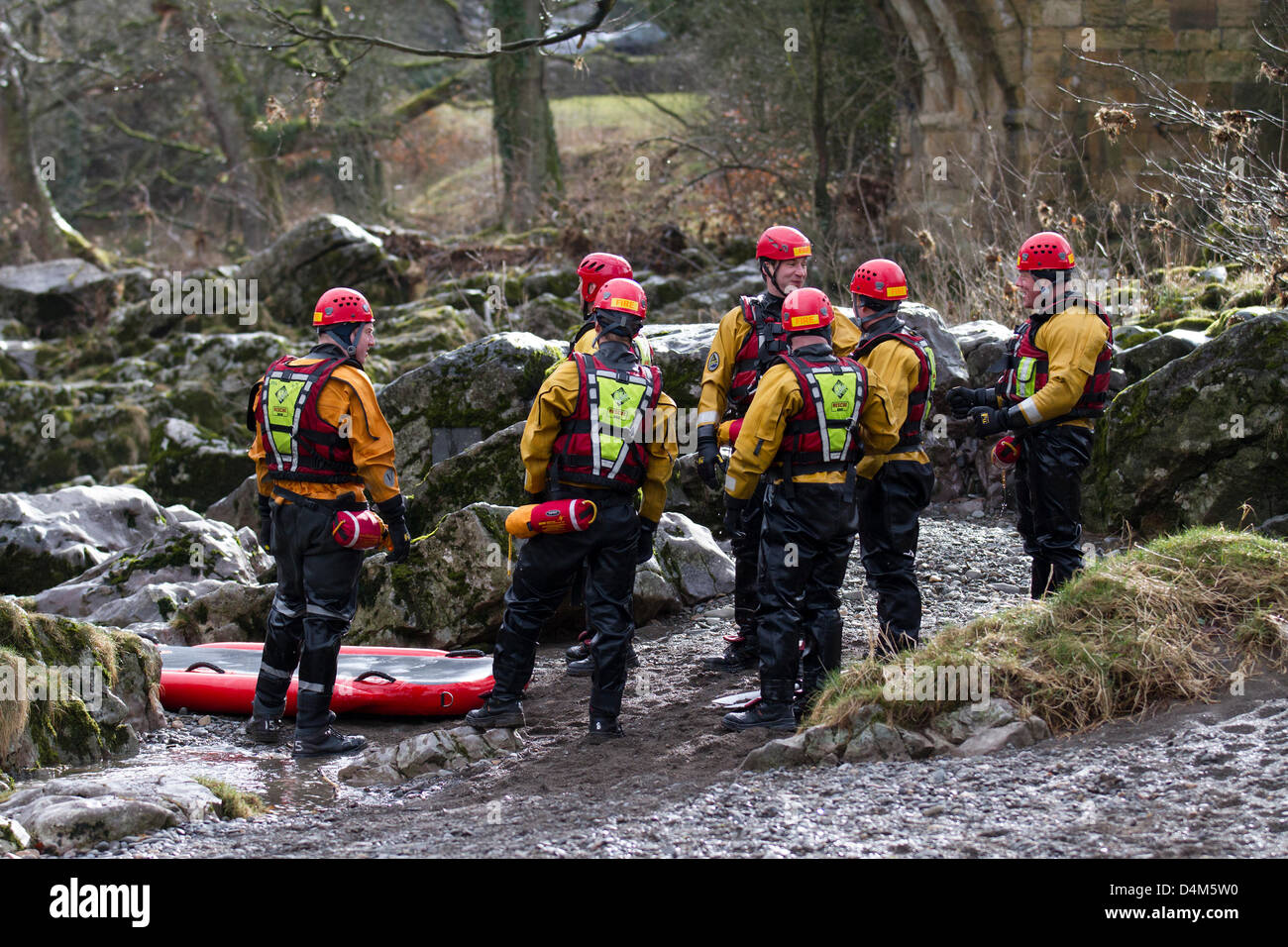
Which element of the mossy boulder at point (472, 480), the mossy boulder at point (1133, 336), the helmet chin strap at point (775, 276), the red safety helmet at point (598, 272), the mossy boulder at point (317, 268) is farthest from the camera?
the mossy boulder at point (317, 268)

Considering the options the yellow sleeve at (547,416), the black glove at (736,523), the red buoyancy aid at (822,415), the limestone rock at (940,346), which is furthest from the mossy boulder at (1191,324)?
the yellow sleeve at (547,416)

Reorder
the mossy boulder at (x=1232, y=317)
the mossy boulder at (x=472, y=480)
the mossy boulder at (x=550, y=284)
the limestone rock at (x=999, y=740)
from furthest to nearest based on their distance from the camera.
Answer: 1. the mossy boulder at (x=550, y=284)
2. the mossy boulder at (x=1232, y=317)
3. the mossy boulder at (x=472, y=480)
4. the limestone rock at (x=999, y=740)

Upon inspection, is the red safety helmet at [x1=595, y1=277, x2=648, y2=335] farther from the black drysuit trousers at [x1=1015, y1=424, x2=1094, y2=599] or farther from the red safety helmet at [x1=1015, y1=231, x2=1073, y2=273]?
the black drysuit trousers at [x1=1015, y1=424, x2=1094, y2=599]

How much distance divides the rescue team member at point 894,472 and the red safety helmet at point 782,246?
443 mm

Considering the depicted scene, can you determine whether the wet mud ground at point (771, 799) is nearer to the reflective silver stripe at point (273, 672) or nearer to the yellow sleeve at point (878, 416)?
the reflective silver stripe at point (273, 672)

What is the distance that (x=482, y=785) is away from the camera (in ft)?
18.4

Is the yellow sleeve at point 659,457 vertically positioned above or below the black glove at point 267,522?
above

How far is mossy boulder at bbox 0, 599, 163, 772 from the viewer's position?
5727 millimetres

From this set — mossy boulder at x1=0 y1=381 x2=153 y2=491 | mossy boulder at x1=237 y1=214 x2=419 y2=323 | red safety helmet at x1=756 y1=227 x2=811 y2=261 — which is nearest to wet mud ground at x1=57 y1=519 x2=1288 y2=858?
red safety helmet at x1=756 y1=227 x2=811 y2=261

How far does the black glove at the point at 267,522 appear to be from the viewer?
6.46 m

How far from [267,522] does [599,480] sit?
1.73 m

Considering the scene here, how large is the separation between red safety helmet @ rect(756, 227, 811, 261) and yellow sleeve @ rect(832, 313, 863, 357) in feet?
1.28

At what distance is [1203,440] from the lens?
8.61 metres

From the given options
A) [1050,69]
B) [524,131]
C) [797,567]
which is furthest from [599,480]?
[524,131]
